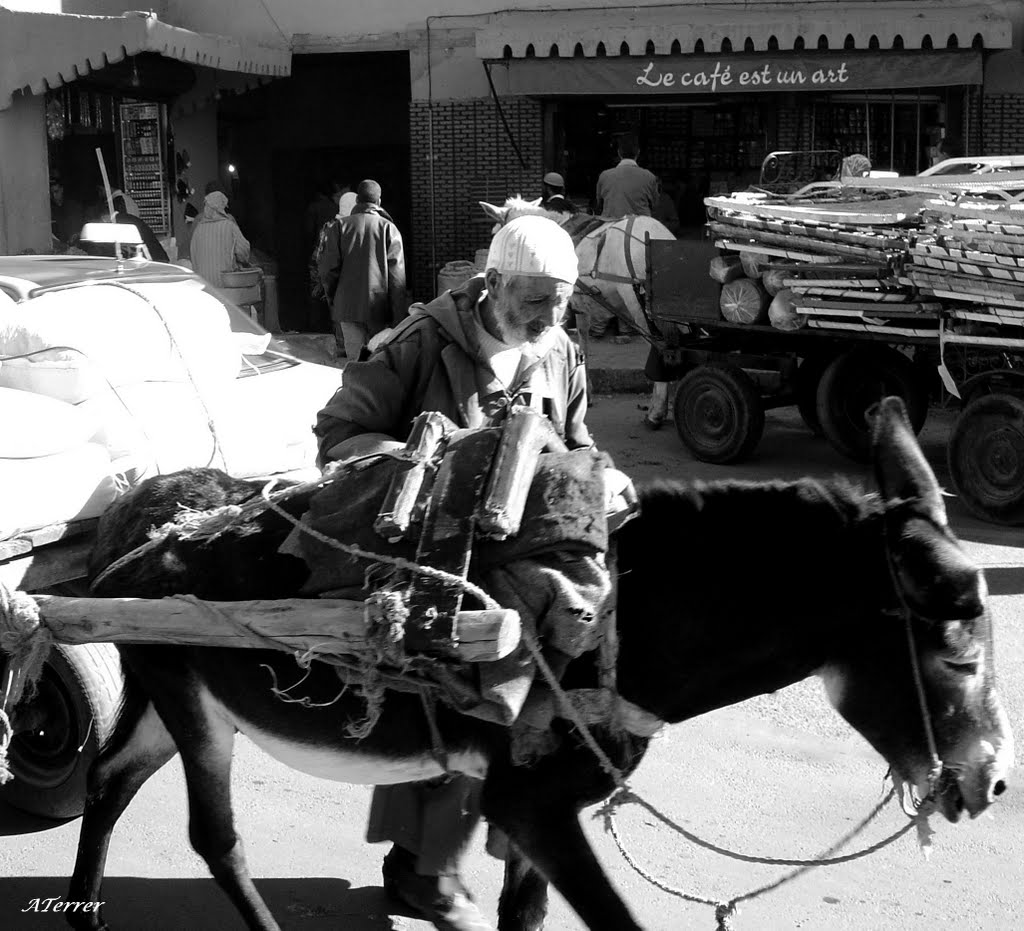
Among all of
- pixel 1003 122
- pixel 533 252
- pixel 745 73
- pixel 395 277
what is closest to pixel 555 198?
pixel 745 73

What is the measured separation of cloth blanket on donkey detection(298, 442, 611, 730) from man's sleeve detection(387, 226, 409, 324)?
9.84 m

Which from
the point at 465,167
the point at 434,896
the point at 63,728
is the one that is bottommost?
the point at 434,896

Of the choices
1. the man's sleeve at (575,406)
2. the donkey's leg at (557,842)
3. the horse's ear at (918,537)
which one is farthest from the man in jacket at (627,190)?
the donkey's leg at (557,842)

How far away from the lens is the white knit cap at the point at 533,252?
3314 mm

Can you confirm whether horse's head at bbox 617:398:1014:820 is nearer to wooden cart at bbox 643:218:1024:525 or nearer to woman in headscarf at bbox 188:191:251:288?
wooden cart at bbox 643:218:1024:525

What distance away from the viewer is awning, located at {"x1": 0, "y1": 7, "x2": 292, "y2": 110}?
15039 millimetres

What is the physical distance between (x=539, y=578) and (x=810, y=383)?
744 centimetres

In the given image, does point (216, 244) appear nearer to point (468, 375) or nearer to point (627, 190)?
point (627, 190)

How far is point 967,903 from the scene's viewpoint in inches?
150

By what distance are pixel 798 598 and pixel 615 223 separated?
35.4 ft

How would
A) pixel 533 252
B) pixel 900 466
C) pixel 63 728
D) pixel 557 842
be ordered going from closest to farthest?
pixel 900 466, pixel 557 842, pixel 533 252, pixel 63 728

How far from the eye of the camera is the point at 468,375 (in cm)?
353

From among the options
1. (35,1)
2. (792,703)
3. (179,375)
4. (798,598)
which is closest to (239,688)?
(798,598)

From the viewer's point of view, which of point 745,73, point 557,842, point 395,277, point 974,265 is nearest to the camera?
point 557,842
